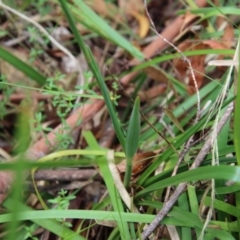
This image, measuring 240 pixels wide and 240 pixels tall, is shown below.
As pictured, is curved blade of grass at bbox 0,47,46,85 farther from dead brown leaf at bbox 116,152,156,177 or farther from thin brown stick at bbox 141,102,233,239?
thin brown stick at bbox 141,102,233,239

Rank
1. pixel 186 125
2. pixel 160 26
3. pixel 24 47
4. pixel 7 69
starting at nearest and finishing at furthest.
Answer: pixel 186 125, pixel 7 69, pixel 24 47, pixel 160 26

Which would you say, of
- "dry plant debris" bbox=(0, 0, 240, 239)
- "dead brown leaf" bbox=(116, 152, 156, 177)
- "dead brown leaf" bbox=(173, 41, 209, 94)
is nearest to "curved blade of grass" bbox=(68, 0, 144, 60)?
"dry plant debris" bbox=(0, 0, 240, 239)

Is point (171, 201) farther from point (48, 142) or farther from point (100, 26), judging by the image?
point (100, 26)

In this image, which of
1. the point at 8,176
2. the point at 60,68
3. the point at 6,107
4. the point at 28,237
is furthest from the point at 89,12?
the point at 28,237

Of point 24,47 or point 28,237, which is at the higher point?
point 24,47

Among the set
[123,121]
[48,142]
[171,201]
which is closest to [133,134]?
[171,201]

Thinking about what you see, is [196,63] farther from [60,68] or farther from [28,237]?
[28,237]
